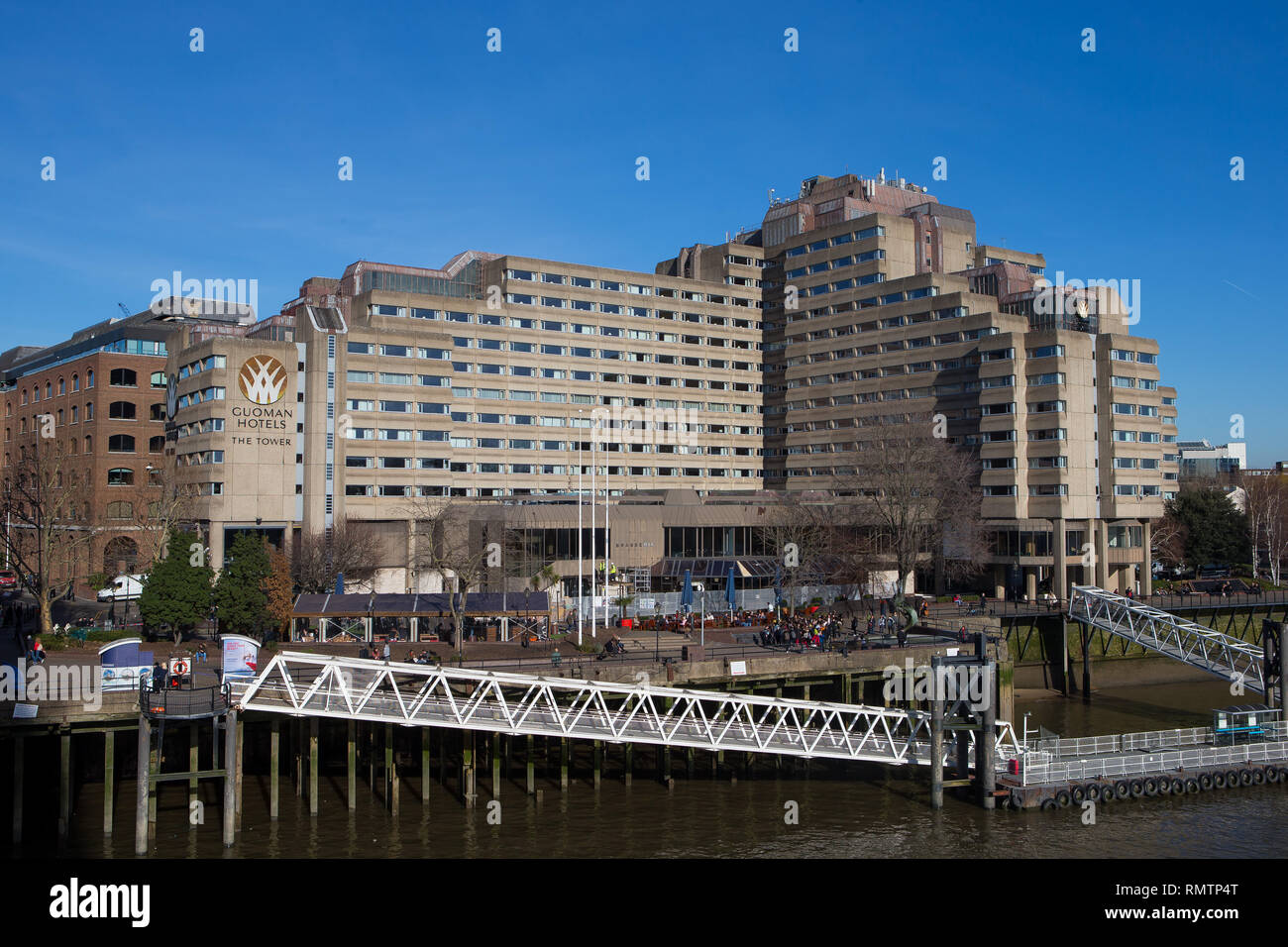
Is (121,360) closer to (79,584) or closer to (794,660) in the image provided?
(79,584)

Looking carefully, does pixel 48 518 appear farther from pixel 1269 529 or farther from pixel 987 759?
pixel 1269 529

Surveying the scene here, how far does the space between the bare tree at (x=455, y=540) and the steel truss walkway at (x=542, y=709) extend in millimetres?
16264

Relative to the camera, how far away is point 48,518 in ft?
201

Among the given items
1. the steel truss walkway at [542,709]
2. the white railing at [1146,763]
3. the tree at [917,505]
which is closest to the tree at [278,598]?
the steel truss walkway at [542,709]

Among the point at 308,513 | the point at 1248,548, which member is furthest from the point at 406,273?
the point at 1248,548

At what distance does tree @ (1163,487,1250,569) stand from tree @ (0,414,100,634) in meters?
103

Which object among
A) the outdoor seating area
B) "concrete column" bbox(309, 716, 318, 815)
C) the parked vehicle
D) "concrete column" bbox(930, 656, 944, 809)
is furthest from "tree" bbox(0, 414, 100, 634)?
"concrete column" bbox(930, 656, 944, 809)

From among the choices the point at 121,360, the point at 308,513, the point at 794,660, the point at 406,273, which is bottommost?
the point at 794,660

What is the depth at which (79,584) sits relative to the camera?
303ft

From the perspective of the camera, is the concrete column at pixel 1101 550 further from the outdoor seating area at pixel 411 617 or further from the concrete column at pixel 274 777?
the concrete column at pixel 274 777

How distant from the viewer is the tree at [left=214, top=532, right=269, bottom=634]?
53.6 m

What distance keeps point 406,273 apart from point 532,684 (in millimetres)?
64301

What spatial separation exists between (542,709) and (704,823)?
7.19 metres
